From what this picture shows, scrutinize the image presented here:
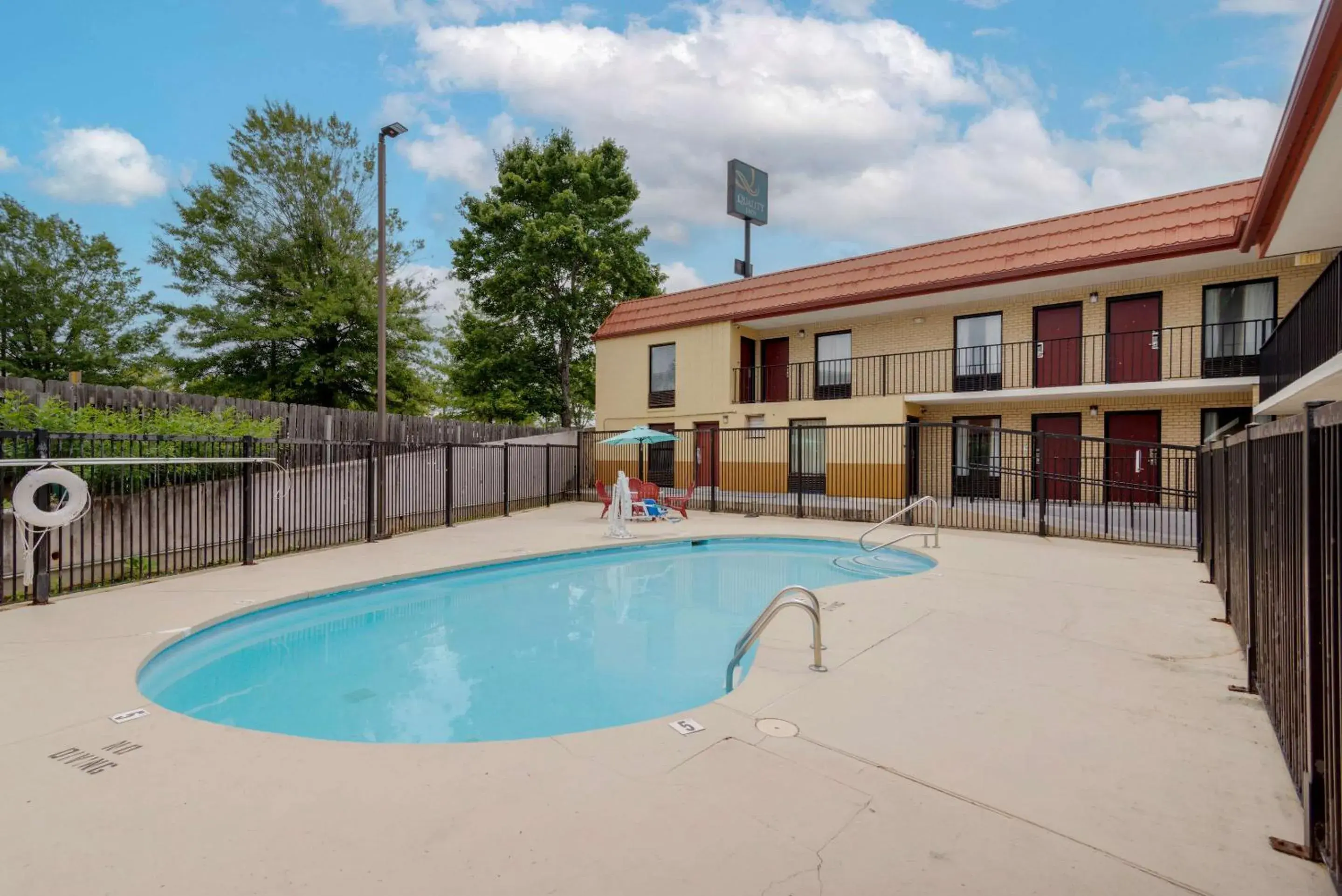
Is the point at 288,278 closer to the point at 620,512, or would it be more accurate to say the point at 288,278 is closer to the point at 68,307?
the point at 68,307

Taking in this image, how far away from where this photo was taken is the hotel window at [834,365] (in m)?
19.2

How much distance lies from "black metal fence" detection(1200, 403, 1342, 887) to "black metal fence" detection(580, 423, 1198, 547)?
24.6ft

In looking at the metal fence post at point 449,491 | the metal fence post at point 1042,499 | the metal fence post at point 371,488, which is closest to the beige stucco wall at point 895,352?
the metal fence post at point 1042,499

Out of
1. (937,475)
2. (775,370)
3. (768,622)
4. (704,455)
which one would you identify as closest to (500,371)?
(704,455)

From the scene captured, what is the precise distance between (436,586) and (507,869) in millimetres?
6784

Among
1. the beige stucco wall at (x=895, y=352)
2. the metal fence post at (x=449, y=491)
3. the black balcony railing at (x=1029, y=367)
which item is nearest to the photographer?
the metal fence post at (x=449, y=491)

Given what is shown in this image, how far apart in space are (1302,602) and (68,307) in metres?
31.5

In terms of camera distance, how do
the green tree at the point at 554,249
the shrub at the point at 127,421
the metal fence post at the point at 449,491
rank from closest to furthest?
the shrub at the point at 127,421
the metal fence post at the point at 449,491
the green tree at the point at 554,249

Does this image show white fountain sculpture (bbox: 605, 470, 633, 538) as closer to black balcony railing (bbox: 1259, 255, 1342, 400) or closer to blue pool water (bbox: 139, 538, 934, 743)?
blue pool water (bbox: 139, 538, 934, 743)

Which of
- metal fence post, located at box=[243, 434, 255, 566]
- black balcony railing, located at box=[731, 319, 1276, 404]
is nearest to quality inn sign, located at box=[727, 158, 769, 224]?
black balcony railing, located at box=[731, 319, 1276, 404]

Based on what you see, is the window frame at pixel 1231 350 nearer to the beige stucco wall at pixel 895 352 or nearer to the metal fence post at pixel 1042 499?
the beige stucco wall at pixel 895 352

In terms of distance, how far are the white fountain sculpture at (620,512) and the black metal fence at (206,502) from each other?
150 inches

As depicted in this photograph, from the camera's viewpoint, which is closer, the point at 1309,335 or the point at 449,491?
the point at 1309,335

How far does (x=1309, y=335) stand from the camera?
871 centimetres
